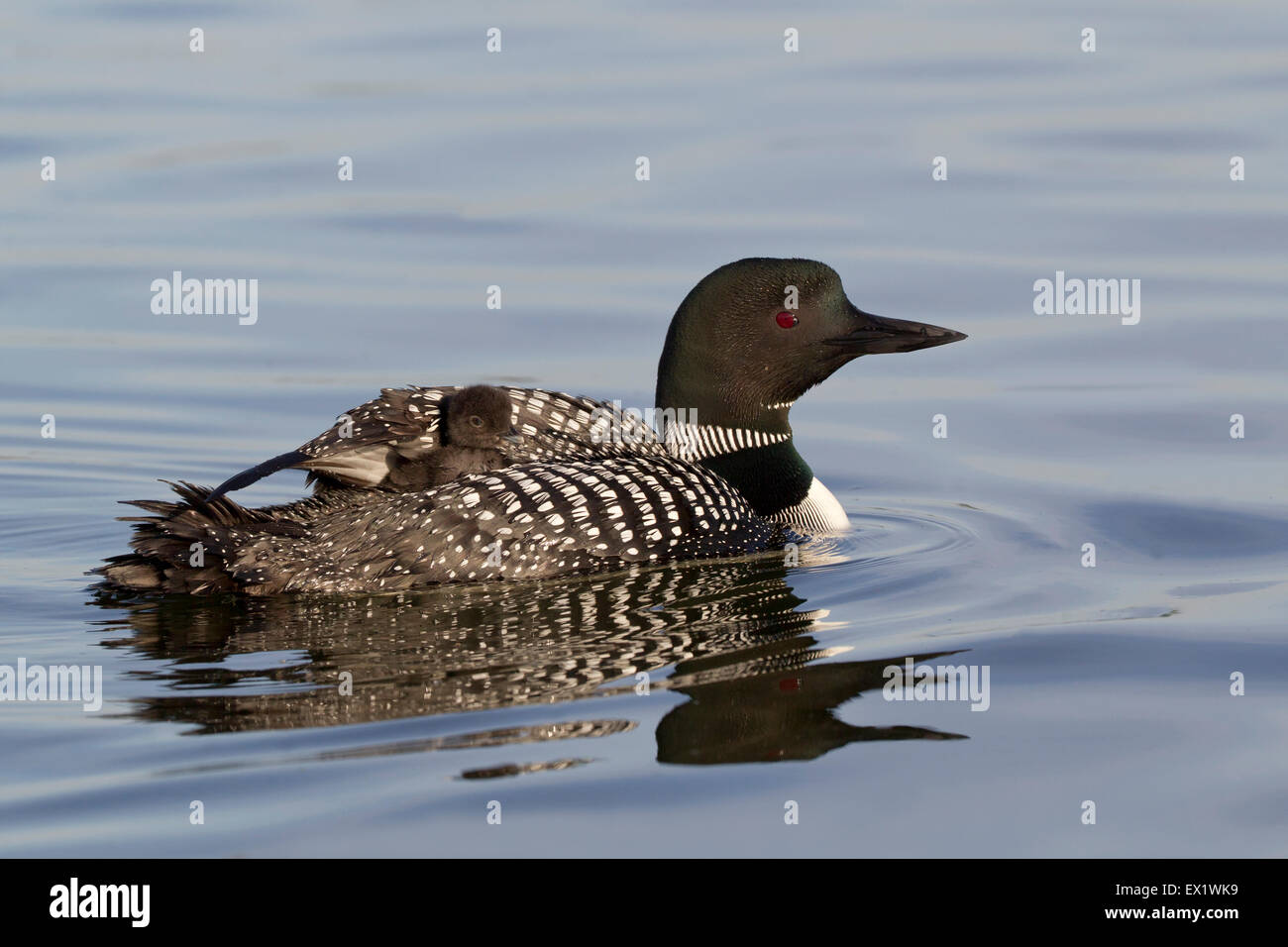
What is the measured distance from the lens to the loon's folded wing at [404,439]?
19.5ft

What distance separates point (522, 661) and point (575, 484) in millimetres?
969

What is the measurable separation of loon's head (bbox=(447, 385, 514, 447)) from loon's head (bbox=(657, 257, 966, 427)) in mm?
963

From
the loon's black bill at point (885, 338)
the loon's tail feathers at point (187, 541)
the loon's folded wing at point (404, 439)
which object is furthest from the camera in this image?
the loon's black bill at point (885, 338)

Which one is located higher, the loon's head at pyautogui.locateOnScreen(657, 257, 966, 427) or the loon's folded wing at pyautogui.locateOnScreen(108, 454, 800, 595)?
the loon's head at pyautogui.locateOnScreen(657, 257, 966, 427)

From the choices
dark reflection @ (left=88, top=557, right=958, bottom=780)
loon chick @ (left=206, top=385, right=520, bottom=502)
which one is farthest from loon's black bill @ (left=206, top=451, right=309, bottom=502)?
dark reflection @ (left=88, top=557, right=958, bottom=780)

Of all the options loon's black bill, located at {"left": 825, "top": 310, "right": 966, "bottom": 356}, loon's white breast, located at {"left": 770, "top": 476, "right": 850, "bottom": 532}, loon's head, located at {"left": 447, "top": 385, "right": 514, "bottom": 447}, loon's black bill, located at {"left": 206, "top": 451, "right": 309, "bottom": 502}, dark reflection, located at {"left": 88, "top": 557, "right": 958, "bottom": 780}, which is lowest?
dark reflection, located at {"left": 88, "top": 557, "right": 958, "bottom": 780}

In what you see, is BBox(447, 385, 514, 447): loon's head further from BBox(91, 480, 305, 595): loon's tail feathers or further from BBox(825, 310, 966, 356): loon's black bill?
BBox(825, 310, 966, 356): loon's black bill

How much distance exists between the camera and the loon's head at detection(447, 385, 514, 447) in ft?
19.7

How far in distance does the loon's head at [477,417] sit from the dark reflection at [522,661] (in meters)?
0.47

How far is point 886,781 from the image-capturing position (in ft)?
A: 14.5

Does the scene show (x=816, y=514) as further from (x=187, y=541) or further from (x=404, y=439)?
(x=187, y=541)

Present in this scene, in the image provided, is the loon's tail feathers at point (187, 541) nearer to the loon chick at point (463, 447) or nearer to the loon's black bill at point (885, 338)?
the loon chick at point (463, 447)

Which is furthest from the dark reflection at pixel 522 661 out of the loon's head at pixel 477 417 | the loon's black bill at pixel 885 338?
the loon's black bill at pixel 885 338

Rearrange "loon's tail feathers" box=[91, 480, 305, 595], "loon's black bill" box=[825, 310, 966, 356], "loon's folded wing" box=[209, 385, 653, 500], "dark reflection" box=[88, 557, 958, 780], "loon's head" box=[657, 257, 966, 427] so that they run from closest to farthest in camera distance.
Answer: "dark reflection" box=[88, 557, 958, 780] < "loon's tail feathers" box=[91, 480, 305, 595] < "loon's folded wing" box=[209, 385, 653, 500] < "loon's head" box=[657, 257, 966, 427] < "loon's black bill" box=[825, 310, 966, 356]
